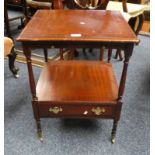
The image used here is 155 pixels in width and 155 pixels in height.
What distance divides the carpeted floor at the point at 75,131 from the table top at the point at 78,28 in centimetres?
67

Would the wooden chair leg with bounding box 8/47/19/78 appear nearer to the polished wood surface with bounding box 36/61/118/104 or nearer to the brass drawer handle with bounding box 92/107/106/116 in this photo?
the polished wood surface with bounding box 36/61/118/104

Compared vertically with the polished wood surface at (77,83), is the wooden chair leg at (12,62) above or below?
below

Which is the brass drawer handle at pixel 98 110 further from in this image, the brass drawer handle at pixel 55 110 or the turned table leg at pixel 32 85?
the turned table leg at pixel 32 85

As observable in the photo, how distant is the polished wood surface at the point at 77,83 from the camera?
3.77 ft

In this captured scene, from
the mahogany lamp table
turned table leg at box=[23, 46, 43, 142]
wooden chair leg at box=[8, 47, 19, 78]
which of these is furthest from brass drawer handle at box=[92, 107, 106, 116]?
wooden chair leg at box=[8, 47, 19, 78]

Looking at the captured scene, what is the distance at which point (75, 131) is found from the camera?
1.35 m

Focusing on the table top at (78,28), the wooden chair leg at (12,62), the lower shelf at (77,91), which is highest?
the table top at (78,28)

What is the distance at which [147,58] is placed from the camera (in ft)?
7.26

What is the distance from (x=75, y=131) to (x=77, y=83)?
1.07 feet

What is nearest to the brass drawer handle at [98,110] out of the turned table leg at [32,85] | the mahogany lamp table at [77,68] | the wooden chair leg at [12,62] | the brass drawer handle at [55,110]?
the mahogany lamp table at [77,68]

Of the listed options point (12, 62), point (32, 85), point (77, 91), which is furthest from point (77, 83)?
point (12, 62)

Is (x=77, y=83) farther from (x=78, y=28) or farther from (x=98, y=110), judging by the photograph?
(x=78, y=28)
